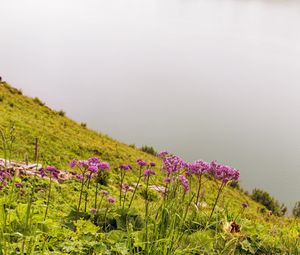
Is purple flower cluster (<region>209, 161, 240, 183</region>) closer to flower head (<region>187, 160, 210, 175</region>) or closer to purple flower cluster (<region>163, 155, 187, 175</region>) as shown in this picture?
flower head (<region>187, 160, 210, 175</region>)

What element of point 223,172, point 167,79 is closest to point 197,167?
point 223,172

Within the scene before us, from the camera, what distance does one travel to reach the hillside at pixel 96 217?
3623 mm

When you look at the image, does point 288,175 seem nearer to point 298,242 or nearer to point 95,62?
point 298,242

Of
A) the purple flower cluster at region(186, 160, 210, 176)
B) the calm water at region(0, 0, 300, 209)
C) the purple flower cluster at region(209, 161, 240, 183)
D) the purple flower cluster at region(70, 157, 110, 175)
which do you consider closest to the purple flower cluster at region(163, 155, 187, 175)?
the purple flower cluster at region(186, 160, 210, 176)

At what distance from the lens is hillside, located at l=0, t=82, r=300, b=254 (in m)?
3.62

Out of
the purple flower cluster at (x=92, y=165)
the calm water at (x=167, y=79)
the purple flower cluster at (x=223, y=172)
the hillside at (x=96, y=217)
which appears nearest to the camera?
the hillside at (x=96, y=217)

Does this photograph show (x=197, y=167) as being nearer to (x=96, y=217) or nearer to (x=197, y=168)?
(x=197, y=168)

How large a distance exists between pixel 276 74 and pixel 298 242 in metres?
66.8

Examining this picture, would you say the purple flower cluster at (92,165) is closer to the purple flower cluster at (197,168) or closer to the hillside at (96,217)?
the hillside at (96,217)

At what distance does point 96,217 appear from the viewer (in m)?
4.71

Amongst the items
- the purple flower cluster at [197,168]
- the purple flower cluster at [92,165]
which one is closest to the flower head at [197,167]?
the purple flower cluster at [197,168]

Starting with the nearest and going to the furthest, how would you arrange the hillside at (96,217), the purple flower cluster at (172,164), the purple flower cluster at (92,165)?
the hillside at (96,217)
the purple flower cluster at (172,164)
the purple flower cluster at (92,165)

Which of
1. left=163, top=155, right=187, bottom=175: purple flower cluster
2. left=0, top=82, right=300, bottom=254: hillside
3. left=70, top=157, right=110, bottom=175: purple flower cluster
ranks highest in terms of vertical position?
left=163, top=155, right=187, bottom=175: purple flower cluster

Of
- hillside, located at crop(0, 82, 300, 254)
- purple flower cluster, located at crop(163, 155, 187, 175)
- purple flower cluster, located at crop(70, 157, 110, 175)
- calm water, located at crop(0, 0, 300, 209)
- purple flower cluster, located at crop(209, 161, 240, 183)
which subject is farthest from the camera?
calm water, located at crop(0, 0, 300, 209)
